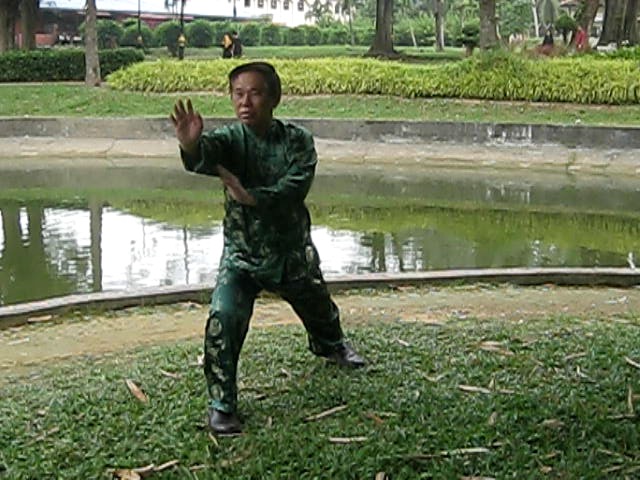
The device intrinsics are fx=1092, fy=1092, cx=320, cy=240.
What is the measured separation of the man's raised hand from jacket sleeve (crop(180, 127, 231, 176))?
2.8 inches

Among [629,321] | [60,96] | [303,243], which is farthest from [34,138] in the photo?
[303,243]

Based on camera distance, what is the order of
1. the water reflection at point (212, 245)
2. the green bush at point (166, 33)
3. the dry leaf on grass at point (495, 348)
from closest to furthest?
the dry leaf on grass at point (495, 348), the water reflection at point (212, 245), the green bush at point (166, 33)

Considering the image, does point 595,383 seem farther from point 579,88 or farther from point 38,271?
point 579,88

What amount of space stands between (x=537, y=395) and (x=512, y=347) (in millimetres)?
1054

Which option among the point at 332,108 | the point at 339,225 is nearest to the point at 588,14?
the point at 332,108

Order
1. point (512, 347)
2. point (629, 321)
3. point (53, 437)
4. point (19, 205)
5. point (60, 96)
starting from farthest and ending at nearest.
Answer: point (60, 96) < point (19, 205) < point (629, 321) < point (512, 347) < point (53, 437)

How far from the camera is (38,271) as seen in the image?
30.5ft

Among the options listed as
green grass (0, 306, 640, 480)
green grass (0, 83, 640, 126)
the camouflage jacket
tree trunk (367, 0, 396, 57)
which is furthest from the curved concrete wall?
tree trunk (367, 0, 396, 57)

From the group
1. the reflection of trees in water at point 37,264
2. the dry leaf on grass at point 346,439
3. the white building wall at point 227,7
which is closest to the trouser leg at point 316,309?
the dry leaf on grass at point 346,439

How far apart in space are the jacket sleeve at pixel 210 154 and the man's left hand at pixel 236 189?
0.04 meters

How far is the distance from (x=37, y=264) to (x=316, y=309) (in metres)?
5.54

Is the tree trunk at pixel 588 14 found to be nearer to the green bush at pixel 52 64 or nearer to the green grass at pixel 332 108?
the green grass at pixel 332 108

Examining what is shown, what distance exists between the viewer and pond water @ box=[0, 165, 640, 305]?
31.2ft

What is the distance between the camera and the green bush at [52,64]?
25172 mm
